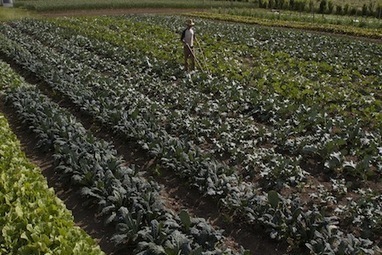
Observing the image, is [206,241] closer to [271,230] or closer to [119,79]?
[271,230]

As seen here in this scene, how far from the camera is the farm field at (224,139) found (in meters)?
6.11

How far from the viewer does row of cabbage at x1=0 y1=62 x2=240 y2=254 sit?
553 centimetres

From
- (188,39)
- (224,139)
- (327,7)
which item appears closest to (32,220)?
(224,139)

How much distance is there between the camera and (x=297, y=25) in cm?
3198

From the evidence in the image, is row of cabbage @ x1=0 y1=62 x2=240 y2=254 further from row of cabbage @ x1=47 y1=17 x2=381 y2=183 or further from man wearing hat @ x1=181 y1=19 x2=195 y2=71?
man wearing hat @ x1=181 y1=19 x2=195 y2=71

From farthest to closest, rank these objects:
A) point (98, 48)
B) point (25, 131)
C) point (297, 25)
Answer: point (297, 25) → point (98, 48) → point (25, 131)

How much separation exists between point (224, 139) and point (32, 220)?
508cm

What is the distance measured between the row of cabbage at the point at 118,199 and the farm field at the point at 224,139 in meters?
0.03

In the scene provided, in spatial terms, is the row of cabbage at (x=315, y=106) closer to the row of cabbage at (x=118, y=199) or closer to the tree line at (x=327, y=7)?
the row of cabbage at (x=118, y=199)

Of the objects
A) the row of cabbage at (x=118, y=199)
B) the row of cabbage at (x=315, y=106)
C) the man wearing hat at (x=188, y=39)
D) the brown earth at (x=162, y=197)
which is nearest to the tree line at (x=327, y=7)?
the row of cabbage at (x=315, y=106)

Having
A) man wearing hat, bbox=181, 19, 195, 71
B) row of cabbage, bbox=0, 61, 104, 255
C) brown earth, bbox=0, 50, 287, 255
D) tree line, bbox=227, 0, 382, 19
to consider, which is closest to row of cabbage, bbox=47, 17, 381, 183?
man wearing hat, bbox=181, 19, 195, 71

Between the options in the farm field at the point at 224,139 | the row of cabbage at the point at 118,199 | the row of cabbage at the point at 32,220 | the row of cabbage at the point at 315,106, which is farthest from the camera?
the row of cabbage at the point at 315,106

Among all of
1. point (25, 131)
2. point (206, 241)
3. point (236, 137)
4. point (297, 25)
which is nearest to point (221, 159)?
point (236, 137)

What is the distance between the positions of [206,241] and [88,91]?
306 inches
